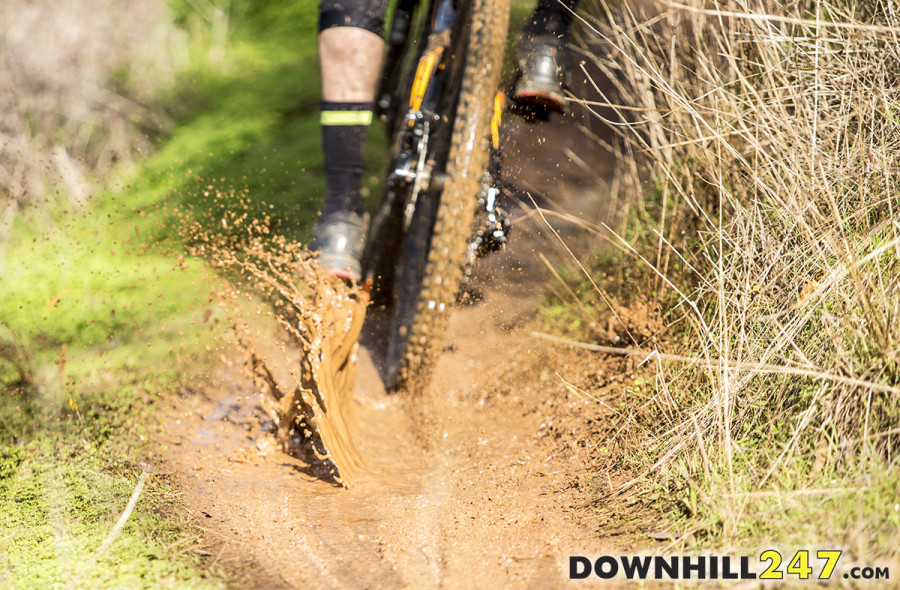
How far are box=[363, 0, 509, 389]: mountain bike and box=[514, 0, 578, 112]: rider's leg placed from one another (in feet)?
0.37

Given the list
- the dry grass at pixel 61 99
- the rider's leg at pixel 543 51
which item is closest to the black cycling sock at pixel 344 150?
the rider's leg at pixel 543 51

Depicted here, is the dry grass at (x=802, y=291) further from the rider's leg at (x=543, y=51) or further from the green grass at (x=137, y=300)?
the green grass at (x=137, y=300)

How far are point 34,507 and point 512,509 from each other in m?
1.18

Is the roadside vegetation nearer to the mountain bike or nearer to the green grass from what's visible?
the mountain bike

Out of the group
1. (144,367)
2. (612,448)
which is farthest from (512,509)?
(144,367)

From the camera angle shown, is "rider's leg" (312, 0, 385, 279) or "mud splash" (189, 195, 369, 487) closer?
"mud splash" (189, 195, 369, 487)

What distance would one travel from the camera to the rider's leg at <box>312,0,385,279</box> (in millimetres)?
2217

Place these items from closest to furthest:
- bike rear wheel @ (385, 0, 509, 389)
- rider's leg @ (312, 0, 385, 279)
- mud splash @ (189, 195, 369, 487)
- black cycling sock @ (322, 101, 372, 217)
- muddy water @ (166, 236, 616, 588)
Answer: muddy water @ (166, 236, 616, 588) → mud splash @ (189, 195, 369, 487) → bike rear wheel @ (385, 0, 509, 389) → rider's leg @ (312, 0, 385, 279) → black cycling sock @ (322, 101, 372, 217)

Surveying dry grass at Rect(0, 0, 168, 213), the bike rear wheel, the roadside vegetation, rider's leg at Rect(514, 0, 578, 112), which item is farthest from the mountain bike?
dry grass at Rect(0, 0, 168, 213)

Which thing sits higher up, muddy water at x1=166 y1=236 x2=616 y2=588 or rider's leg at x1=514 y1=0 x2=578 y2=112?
rider's leg at x1=514 y1=0 x2=578 y2=112

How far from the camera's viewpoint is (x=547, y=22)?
2166 mm

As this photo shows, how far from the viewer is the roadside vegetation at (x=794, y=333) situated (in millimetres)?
1164

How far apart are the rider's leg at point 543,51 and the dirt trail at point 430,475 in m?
0.48

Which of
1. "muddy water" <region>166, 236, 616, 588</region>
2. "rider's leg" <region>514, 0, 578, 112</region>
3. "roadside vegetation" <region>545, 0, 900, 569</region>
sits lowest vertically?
"muddy water" <region>166, 236, 616, 588</region>
